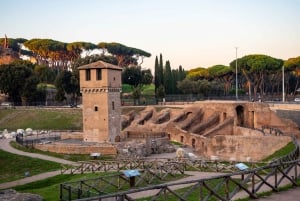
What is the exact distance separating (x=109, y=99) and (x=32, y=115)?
26.0 metres

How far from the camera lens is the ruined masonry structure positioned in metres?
39.9

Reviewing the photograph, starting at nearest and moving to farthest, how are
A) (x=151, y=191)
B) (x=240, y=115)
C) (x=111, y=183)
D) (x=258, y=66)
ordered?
(x=151, y=191)
(x=111, y=183)
(x=240, y=115)
(x=258, y=66)

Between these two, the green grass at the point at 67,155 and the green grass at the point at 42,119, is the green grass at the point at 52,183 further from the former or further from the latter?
the green grass at the point at 42,119

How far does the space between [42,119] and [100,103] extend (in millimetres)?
23010

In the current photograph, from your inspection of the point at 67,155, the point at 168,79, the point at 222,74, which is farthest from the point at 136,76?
the point at 67,155

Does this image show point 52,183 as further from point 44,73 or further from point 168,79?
point 44,73

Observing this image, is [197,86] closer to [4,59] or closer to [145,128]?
[145,128]

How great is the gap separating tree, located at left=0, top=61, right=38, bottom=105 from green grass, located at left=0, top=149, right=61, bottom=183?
37307 millimetres

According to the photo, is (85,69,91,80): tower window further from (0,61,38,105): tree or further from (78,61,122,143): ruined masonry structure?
(0,61,38,105): tree

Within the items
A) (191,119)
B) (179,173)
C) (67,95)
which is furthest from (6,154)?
(67,95)

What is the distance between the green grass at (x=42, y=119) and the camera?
189 feet

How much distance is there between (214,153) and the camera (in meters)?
36.5

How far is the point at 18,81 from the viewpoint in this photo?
6869cm

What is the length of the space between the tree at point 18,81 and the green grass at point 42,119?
18.9 ft
